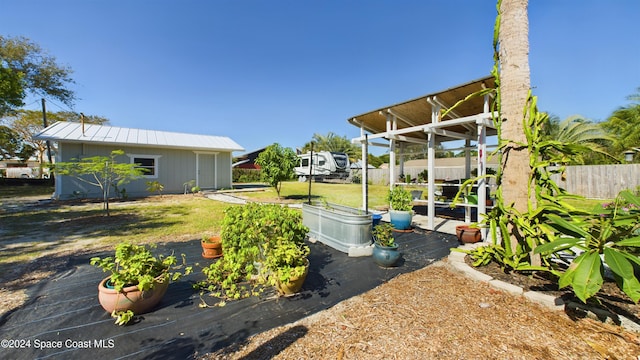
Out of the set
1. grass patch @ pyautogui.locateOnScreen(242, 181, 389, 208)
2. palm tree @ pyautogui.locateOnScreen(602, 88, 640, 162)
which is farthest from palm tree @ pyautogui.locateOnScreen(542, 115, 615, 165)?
grass patch @ pyautogui.locateOnScreen(242, 181, 389, 208)

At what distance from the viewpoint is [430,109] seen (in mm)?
6129

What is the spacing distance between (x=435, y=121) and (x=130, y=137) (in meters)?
13.9

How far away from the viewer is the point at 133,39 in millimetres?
8305

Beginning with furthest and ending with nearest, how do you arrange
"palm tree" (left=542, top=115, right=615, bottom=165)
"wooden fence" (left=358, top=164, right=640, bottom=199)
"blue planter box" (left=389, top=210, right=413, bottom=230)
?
"palm tree" (left=542, top=115, right=615, bottom=165) < "wooden fence" (left=358, top=164, right=640, bottom=199) < "blue planter box" (left=389, top=210, right=413, bottom=230)

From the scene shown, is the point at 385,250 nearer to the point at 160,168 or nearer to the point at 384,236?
the point at 384,236

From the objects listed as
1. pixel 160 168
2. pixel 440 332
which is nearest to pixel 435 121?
pixel 440 332

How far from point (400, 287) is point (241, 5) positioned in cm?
901

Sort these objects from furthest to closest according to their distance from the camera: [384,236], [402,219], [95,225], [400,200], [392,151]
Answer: [392,151]
[95,225]
[400,200]
[402,219]
[384,236]

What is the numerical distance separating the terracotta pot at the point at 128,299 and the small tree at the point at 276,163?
870 centimetres

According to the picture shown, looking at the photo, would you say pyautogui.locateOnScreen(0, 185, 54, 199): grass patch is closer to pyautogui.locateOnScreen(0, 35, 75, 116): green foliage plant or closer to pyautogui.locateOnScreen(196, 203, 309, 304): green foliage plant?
pyautogui.locateOnScreen(0, 35, 75, 116): green foliage plant

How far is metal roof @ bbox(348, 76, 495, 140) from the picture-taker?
15.9 ft

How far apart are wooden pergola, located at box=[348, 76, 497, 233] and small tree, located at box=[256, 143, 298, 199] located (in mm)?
4480

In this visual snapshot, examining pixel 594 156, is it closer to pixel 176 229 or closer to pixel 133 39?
pixel 176 229

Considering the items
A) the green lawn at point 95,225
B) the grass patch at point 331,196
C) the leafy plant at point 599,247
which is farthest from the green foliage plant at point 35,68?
the leafy plant at point 599,247
